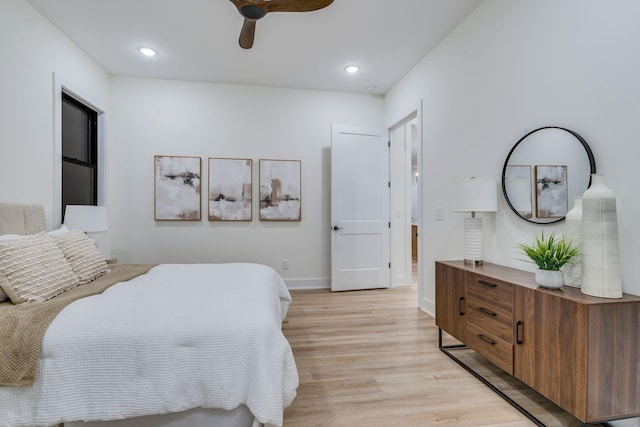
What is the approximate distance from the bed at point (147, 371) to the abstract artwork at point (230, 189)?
288 cm

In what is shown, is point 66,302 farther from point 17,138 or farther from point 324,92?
point 324,92

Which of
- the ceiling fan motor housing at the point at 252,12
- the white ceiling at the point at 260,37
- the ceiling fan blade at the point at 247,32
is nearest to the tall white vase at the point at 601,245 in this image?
the white ceiling at the point at 260,37

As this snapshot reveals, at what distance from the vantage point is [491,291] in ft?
6.63

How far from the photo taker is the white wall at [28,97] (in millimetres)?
2467

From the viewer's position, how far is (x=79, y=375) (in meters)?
1.29

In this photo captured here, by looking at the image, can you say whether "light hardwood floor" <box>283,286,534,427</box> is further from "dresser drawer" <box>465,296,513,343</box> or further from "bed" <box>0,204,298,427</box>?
"bed" <box>0,204,298,427</box>

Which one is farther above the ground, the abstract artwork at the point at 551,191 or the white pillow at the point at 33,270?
the abstract artwork at the point at 551,191

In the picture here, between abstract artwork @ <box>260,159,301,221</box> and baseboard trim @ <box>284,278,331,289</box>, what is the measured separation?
87cm

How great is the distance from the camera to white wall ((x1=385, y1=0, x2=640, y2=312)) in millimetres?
1618

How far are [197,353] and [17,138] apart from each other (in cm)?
258

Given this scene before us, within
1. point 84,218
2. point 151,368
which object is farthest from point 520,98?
point 84,218

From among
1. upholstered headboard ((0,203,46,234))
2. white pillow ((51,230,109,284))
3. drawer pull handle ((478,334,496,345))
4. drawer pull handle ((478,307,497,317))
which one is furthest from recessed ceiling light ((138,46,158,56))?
drawer pull handle ((478,334,496,345))

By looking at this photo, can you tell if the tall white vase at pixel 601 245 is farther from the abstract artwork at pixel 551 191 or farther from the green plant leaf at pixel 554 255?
the abstract artwork at pixel 551 191

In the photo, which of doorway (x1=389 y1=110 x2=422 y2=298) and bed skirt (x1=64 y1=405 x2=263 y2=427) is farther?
doorway (x1=389 y1=110 x2=422 y2=298)
